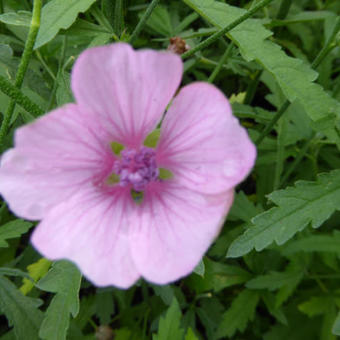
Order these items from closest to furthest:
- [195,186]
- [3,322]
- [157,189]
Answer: [195,186]
[157,189]
[3,322]

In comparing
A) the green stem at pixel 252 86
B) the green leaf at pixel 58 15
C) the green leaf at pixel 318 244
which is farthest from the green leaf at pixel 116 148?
the green stem at pixel 252 86

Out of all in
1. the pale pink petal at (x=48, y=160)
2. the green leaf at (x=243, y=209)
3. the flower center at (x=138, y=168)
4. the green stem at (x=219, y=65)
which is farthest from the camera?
the green leaf at (x=243, y=209)

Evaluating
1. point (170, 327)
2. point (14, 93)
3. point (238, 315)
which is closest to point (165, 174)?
point (14, 93)

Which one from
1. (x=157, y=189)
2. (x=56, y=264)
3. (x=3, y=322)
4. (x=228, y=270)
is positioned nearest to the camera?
(x=157, y=189)

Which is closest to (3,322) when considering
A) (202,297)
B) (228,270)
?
(202,297)

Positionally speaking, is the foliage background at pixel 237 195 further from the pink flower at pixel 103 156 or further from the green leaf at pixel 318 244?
the pink flower at pixel 103 156

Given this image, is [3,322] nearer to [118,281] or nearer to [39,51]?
[39,51]
